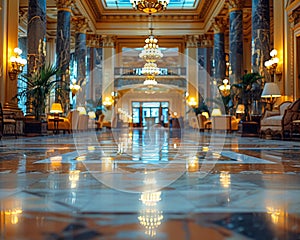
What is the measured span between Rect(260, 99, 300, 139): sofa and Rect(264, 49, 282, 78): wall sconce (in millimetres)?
1561

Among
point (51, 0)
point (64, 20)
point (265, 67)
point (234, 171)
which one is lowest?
point (234, 171)

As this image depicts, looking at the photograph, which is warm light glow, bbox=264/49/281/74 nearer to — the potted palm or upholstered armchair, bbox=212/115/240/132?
upholstered armchair, bbox=212/115/240/132

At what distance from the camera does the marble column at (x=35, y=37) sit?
1092 cm

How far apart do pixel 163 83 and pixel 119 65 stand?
4.24 meters

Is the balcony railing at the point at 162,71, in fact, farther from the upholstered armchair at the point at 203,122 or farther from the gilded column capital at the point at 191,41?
the upholstered armchair at the point at 203,122

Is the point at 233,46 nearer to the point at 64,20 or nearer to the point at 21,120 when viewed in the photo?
the point at 64,20

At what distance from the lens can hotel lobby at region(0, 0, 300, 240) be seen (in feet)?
3.63

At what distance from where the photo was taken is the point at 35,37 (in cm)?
1099

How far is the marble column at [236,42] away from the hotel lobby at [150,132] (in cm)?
5

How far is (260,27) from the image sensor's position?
11.2 meters

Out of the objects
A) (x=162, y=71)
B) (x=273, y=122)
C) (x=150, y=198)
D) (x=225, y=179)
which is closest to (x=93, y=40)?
(x=162, y=71)

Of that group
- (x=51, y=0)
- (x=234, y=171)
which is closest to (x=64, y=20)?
(x=51, y=0)

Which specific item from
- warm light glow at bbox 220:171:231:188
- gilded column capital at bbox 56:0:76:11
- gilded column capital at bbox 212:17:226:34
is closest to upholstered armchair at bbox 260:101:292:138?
warm light glow at bbox 220:171:231:188

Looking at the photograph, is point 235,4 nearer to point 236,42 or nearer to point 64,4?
point 236,42
